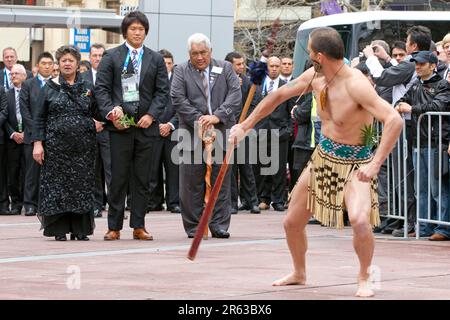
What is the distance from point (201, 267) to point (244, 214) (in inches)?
293

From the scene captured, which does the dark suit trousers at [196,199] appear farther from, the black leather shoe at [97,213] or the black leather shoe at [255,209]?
the black leather shoe at [255,209]

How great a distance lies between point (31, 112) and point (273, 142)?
379cm

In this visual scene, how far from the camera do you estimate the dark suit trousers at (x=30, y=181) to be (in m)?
17.5

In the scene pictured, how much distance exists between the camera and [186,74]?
528 inches

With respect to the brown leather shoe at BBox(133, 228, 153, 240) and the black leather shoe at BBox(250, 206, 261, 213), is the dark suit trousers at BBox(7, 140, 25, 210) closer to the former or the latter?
the black leather shoe at BBox(250, 206, 261, 213)

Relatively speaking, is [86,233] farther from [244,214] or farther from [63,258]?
[244,214]

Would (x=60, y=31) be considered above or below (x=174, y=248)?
above

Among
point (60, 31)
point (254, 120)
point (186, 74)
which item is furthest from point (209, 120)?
point (60, 31)

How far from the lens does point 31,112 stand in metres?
17.2

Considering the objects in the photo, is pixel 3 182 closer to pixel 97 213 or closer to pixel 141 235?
pixel 97 213

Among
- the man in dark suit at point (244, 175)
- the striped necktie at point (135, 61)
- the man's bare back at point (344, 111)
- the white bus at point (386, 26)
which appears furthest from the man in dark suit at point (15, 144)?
the white bus at point (386, 26)

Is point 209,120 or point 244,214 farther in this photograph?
point 244,214

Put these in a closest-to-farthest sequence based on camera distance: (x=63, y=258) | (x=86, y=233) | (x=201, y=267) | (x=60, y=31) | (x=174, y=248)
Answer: (x=201, y=267) → (x=63, y=258) → (x=174, y=248) → (x=86, y=233) → (x=60, y=31)

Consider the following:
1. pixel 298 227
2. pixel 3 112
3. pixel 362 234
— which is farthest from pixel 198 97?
pixel 3 112
